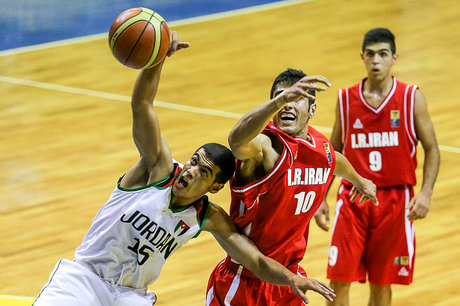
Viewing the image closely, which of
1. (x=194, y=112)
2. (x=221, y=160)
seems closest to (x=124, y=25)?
(x=221, y=160)

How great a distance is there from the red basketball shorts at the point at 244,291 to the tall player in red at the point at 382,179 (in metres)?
1.32

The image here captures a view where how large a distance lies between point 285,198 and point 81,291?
125cm

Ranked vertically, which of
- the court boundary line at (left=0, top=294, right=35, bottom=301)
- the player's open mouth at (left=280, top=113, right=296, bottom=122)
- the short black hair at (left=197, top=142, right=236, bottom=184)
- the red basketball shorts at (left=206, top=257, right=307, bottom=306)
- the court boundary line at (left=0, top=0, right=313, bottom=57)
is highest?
the player's open mouth at (left=280, top=113, right=296, bottom=122)

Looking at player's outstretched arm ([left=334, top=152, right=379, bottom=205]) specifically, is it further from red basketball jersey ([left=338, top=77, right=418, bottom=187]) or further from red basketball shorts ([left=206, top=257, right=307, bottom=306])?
red basketball shorts ([left=206, top=257, right=307, bottom=306])

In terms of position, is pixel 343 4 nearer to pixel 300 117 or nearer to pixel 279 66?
pixel 279 66

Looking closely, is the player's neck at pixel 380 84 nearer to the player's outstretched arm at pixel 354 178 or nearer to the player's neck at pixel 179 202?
the player's outstretched arm at pixel 354 178

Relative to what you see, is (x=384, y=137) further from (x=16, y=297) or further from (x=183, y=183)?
(x=16, y=297)

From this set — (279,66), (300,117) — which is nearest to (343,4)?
(279,66)

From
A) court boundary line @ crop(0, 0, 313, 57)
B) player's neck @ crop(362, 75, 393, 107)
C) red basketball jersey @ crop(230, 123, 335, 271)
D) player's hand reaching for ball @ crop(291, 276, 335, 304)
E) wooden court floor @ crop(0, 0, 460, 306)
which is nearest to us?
player's hand reaching for ball @ crop(291, 276, 335, 304)

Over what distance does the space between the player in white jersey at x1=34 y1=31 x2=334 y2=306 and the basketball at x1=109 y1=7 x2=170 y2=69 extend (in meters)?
0.07

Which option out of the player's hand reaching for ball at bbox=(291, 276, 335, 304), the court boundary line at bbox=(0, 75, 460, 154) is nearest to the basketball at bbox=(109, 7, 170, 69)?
the player's hand reaching for ball at bbox=(291, 276, 335, 304)

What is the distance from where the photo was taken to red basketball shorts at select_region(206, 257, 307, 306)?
5.62 metres

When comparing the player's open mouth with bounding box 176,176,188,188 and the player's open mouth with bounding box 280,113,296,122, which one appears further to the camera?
the player's open mouth with bounding box 280,113,296,122

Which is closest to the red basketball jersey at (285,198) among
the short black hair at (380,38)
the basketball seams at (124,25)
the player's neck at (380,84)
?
the basketball seams at (124,25)
